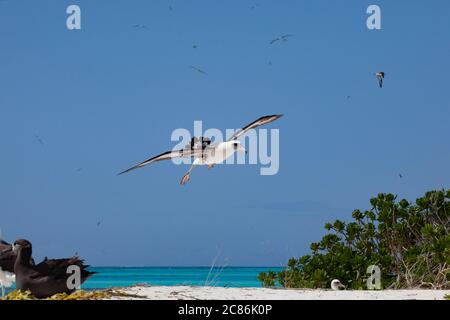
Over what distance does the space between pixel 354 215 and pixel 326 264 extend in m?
1.76

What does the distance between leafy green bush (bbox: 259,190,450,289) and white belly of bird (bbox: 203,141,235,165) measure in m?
6.07

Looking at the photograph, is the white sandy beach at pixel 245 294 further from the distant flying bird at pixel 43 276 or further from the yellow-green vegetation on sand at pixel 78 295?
the distant flying bird at pixel 43 276

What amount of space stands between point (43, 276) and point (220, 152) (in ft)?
10.4

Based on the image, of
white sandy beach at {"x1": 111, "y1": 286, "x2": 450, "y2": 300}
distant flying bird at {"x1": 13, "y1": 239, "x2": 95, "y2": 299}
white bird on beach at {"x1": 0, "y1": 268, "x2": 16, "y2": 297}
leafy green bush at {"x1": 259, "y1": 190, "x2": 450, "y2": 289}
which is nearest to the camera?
distant flying bird at {"x1": 13, "y1": 239, "x2": 95, "y2": 299}

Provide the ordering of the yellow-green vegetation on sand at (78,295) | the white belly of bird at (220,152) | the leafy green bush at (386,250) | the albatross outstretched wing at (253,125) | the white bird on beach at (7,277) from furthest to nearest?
1. the leafy green bush at (386,250)
2. the albatross outstretched wing at (253,125)
3. the white belly of bird at (220,152)
4. the white bird on beach at (7,277)
5. the yellow-green vegetation on sand at (78,295)

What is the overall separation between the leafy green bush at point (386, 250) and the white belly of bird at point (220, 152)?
607 centimetres

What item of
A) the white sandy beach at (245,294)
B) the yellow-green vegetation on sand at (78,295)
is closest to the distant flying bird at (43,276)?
the yellow-green vegetation on sand at (78,295)

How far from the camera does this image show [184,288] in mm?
10195

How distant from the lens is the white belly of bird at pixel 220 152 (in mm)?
10188

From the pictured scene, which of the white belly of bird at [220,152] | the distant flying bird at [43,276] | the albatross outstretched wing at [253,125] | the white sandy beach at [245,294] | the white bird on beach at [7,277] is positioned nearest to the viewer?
the distant flying bird at [43,276]

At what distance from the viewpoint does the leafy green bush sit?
15406mm

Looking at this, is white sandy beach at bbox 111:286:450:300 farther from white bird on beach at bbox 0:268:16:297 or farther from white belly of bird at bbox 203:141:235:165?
white belly of bird at bbox 203:141:235:165

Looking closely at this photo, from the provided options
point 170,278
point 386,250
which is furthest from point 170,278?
point 386,250

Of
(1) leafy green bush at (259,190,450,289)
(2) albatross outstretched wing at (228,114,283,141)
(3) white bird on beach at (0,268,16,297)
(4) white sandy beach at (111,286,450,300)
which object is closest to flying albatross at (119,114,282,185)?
(2) albatross outstretched wing at (228,114,283,141)
